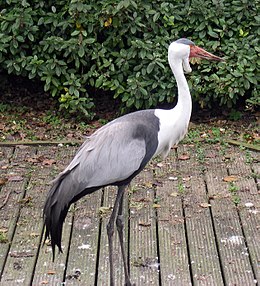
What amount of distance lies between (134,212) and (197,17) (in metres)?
2.92

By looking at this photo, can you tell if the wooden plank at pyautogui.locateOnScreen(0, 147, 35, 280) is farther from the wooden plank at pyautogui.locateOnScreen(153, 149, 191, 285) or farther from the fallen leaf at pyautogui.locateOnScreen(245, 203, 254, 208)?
the fallen leaf at pyautogui.locateOnScreen(245, 203, 254, 208)

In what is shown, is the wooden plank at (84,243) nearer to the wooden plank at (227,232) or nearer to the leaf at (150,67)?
the wooden plank at (227,232)

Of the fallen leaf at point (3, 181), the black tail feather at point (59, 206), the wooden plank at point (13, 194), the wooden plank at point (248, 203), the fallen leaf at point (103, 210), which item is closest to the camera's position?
the black tail feather at point (59, 206)

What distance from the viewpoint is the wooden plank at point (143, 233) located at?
4.91m

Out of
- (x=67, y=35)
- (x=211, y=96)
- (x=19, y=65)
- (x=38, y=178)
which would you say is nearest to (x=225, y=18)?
(x=211, y=96)

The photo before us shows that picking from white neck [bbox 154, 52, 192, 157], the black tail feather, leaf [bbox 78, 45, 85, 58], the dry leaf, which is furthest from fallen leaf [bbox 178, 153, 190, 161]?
the black tail feather

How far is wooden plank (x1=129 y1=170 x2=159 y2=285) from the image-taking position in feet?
16.1

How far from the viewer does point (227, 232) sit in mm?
5477

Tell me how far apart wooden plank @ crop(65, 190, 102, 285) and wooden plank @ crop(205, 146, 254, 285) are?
0.86 m

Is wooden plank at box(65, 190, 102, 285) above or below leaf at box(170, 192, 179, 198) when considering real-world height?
above

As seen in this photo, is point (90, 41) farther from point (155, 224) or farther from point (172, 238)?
point (172, 238)

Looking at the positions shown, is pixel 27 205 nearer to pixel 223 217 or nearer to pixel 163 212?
pixel 163 212

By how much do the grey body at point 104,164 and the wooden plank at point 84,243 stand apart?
0.32m

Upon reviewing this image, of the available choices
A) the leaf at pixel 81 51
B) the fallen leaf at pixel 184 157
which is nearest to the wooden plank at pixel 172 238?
the fallen leaf at pixel 184 157
